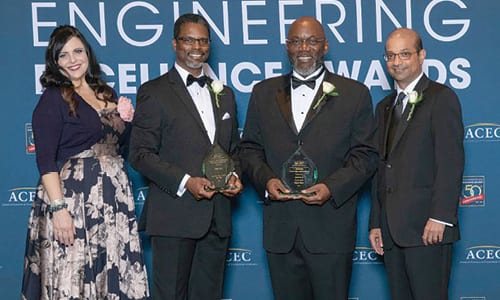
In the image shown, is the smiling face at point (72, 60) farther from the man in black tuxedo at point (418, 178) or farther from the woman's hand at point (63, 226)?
the man in black tuxedo at point (418, 178)

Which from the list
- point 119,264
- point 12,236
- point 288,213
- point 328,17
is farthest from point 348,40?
point 12,236

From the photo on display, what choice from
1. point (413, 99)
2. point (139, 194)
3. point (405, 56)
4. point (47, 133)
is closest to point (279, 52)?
point (139, 194)

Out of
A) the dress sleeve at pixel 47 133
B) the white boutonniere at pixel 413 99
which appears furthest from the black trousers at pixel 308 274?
the dress sleeve at pixel 47 133

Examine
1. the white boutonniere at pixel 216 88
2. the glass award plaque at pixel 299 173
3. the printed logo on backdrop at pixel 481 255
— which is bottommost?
the printed logo on backdrop at pixel 481 255

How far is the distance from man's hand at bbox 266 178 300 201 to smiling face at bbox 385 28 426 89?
2.53 ft

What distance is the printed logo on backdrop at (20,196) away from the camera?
520cm

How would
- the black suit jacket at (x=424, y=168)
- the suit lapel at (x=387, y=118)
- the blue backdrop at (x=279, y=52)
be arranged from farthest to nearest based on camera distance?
1. the blue backdrop at (x=279, y=52)
2. the suit lapel at (x=387, y=118)
3. the black suit jacket at (x=424, y=168)

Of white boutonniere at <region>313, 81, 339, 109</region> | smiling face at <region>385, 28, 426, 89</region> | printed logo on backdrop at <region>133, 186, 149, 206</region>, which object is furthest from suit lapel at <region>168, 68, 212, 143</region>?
printed logo on backdrop at <region>133, 186, 149, 206</region>

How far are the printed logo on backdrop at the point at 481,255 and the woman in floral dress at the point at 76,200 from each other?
227 cm

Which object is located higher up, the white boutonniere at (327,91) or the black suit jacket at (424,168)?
A: the white boutonniere at (327,91)

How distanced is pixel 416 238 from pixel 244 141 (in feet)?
3.25

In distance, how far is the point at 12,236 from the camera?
5.21m

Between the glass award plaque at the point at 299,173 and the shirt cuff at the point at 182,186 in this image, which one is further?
the shirt cuff at the point at 182,186

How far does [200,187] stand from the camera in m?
3.85
